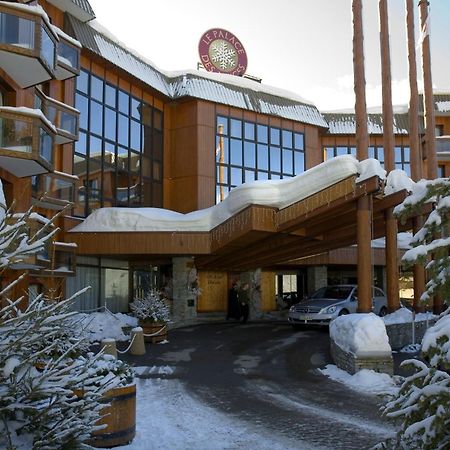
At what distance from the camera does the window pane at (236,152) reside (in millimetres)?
31266

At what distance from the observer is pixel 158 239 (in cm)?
2344

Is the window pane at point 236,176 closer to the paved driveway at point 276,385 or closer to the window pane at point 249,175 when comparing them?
the window pane at point 249,175

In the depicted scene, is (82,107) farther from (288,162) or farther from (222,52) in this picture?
(288,162)

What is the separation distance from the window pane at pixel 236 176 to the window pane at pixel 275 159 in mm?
2330

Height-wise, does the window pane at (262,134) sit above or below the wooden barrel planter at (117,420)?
above

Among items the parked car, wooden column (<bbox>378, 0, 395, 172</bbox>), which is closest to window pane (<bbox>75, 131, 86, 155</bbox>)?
the parked car

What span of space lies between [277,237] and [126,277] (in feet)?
30.1

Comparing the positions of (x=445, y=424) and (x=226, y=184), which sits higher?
(x=226, y=184)

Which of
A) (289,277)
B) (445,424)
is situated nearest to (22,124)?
(445,424)

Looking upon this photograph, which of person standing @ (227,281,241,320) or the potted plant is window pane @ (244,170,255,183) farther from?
the potted plant

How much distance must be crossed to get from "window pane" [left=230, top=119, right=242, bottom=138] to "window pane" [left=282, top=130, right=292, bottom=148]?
318 cm

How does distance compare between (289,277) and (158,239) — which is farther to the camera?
(289,277)

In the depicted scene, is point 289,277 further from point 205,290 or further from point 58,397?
point 58,397

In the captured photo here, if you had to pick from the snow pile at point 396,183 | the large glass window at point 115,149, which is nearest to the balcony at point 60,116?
the large glass window at point 115,149
